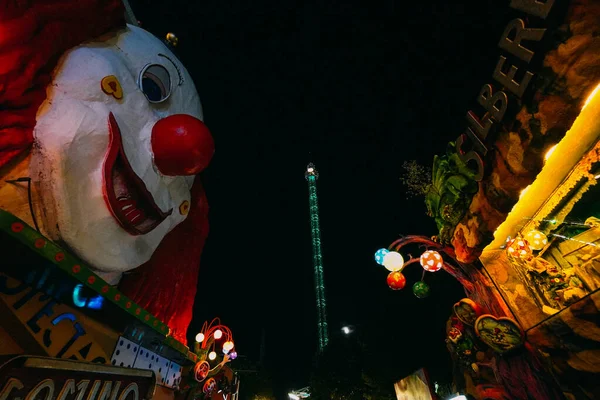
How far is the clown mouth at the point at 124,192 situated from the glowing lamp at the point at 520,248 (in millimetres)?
8168

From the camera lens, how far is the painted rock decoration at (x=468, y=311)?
23.0 ft

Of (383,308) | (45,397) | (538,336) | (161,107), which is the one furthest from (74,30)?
(383,308)

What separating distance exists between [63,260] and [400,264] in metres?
7.41

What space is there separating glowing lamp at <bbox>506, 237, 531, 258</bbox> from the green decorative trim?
322 inches

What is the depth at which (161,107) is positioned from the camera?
12.9ft

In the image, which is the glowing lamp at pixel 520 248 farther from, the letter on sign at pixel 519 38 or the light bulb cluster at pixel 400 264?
the letter on sign at pixel 519 38

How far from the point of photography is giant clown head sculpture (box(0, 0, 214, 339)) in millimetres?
2594

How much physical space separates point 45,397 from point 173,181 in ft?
8.95

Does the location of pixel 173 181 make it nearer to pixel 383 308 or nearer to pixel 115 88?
pixel 115 88

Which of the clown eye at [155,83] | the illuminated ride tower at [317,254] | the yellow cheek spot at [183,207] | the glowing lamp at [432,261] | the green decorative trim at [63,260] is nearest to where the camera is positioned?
the green decorative trim at [63,260]

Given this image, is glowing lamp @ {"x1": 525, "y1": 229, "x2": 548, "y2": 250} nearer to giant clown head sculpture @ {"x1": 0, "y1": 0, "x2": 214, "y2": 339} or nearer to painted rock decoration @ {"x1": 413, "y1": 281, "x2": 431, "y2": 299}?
painted rock decoration @ {"x1": 413, "y1": 281, "x2": 431, "y2": 299}

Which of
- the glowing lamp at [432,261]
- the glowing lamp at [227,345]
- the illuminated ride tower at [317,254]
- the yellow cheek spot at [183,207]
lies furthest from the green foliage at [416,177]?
the illuminated ride tower at [317,254]

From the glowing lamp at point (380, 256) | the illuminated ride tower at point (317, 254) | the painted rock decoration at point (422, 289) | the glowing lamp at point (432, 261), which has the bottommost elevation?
the illuminated ride tower at point (317, 254)

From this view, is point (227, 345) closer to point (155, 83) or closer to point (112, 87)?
point (155, 83)
